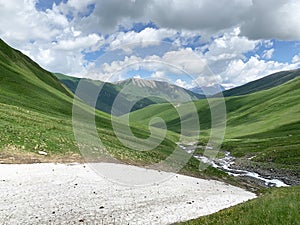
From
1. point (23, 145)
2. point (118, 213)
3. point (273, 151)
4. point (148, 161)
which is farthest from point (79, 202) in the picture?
point (273, 151)

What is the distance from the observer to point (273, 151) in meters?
105

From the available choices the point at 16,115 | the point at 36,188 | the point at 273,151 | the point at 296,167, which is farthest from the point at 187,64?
the point at 273,151

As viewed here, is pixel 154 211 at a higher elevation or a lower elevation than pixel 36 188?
higher

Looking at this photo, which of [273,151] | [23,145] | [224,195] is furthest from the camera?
[273,151]

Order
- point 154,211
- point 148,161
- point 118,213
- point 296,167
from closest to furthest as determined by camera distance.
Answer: point 118,213 < point 154,211 < point 148,161 < point 296,167

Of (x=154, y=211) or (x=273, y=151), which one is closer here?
(x=154, y=211)

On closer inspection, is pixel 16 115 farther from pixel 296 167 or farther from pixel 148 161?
pixel 296 167

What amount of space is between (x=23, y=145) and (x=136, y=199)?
62.4 feet

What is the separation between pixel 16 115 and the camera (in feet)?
184

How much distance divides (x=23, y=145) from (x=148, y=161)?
20.0m

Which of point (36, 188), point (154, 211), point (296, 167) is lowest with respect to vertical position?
point (36, 188)

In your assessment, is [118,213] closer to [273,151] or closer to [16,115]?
[16,115]

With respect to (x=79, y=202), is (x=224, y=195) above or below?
above

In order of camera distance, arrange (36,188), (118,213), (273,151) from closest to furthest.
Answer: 1. (118,213)
2. (36,188)
3. (273,151)
